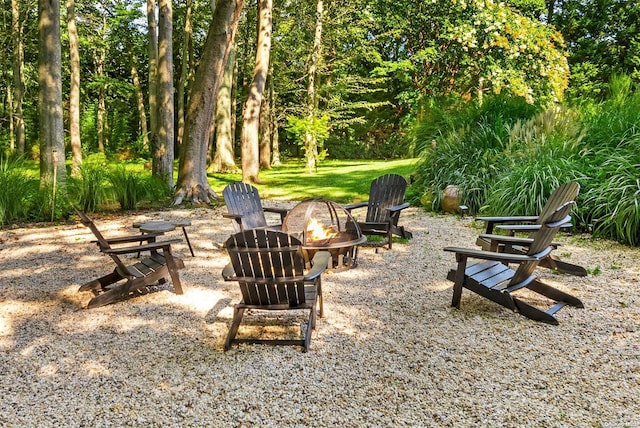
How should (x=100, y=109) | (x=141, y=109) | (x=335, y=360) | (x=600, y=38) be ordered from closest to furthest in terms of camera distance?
(x=335, y=360) → (x=600, y=38) → (x=141, y=109) → (x=100, y=109)

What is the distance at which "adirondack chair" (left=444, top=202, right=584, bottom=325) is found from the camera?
3398 millimetres

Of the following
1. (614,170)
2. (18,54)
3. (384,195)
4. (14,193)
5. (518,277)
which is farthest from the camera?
(18,54)

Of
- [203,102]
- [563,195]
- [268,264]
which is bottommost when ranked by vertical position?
[268,264]

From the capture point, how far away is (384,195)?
620cm

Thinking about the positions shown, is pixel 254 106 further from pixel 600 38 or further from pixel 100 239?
pixel 600 38

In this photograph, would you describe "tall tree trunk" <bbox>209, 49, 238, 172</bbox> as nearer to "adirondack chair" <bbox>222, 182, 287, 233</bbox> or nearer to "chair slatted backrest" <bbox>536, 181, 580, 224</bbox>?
"adirondack chair" <bbox>222, 182, 287, 233</bbox>

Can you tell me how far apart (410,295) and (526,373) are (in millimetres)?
1515

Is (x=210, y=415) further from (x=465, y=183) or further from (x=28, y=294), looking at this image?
(x=465, y=183)

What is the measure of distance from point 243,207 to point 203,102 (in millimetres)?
4156

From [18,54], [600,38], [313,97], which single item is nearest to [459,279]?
[313,97]

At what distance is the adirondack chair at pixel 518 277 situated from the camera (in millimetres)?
A: 3398

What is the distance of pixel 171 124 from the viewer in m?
10.2

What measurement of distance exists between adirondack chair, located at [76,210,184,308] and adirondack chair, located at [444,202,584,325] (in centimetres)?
250

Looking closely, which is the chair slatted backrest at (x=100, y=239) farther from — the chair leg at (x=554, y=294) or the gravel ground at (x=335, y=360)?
the chair leg at (x=554, y=294)
